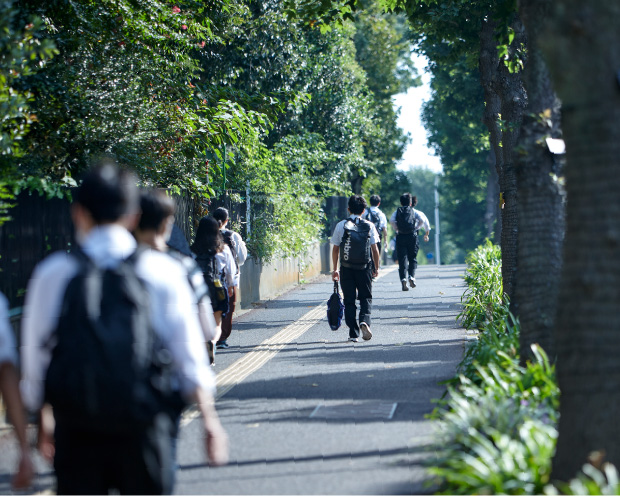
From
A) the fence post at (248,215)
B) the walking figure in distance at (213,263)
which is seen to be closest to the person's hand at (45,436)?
the walking figure in distance at (213,263)

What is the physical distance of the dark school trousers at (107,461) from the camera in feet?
10.5

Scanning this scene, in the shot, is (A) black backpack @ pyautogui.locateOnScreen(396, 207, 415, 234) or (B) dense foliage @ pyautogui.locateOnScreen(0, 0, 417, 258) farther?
(A) black backpack @ pyautogui.locateOnScreen(396, 207, 415, 234)

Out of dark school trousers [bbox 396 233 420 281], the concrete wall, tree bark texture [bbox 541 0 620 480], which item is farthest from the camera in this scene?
dark school trousers [bbox 396 233 420 281]

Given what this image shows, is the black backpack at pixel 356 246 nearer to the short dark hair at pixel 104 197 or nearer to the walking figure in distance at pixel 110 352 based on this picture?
the walking figure in distance at pixel 110 352

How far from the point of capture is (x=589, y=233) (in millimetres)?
4352

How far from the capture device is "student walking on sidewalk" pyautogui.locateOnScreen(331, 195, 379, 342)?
39.1 ft

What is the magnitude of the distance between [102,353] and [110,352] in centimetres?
3

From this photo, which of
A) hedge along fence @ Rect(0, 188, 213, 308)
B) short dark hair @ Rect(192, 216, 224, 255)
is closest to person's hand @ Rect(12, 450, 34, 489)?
hedge along fence @ Rect(0, 188, 213, 308)

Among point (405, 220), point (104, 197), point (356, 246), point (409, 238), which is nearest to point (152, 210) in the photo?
point (104, 197)

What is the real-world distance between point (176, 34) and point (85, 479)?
9.85 metres

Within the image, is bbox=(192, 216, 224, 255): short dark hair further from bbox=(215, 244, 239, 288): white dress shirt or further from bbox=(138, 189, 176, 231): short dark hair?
bbox=(138, 189, 176, 231): short dark hair

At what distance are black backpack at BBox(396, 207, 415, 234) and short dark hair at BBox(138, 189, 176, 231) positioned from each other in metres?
14.9

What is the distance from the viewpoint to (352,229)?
1199 centimetres

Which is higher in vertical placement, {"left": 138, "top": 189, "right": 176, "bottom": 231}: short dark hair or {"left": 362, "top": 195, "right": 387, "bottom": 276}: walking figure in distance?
{"left": 362, "top": 195, "right": 387, "bottom": 276}: walking figure in distance
